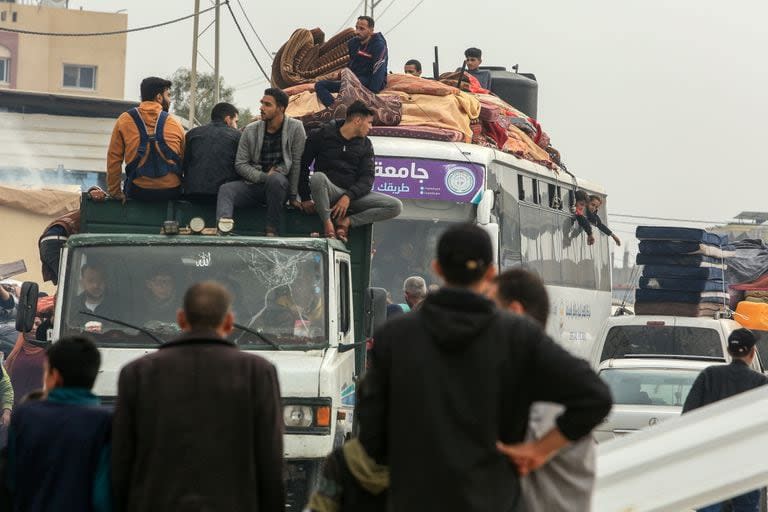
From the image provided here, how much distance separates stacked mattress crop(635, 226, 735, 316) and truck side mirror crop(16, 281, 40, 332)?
38.8ft

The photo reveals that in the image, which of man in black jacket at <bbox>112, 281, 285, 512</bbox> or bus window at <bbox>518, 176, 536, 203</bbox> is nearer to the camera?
man in black jacket at <bbox>112, 281, 285, 512</bbox>

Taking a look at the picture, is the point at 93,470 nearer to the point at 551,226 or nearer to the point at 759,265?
→ the point at 551,226

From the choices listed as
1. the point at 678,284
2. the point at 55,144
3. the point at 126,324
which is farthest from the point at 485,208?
the point at 55,144

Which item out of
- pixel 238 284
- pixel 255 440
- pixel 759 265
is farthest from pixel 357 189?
pixel 759 265

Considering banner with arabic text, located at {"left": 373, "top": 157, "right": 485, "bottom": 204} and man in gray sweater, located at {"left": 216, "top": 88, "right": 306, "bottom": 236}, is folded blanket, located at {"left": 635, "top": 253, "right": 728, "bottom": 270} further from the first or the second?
man in gray sweater, located at {"left": 216, "top": 88, "right": 306, "bottom": 236}

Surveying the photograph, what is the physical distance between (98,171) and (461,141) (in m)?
38.9

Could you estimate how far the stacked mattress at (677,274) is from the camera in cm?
2059

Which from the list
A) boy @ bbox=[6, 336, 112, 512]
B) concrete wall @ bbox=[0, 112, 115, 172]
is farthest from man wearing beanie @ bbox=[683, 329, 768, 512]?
concrete wall @ bbox=[0, 112, 115, 172]

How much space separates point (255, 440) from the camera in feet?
18.2

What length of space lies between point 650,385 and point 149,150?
5.31 meters

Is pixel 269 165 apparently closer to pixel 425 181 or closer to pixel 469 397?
pixel 425 181

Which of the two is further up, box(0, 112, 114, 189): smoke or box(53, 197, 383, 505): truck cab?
box(0, 112, 114, 189): smoke

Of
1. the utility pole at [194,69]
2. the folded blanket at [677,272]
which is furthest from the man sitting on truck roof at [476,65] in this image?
the utility pole at [194,69]

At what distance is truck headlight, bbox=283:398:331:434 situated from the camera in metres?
9.48
